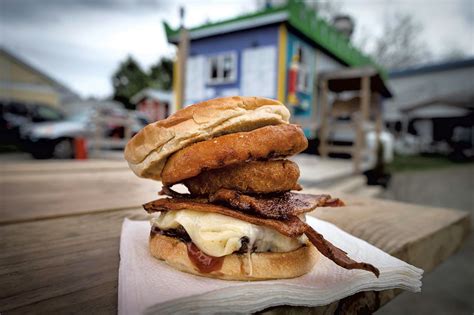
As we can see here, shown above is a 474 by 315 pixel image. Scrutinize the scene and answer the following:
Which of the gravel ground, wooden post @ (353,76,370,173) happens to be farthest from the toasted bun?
wooden post @ (353,76,370,173)

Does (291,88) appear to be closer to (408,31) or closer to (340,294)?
(340,294)

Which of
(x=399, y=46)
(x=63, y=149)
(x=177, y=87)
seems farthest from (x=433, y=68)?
(x=63, y=149)

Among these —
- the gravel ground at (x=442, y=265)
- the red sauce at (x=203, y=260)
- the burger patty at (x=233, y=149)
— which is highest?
the burger patty at (x=233, y=149)

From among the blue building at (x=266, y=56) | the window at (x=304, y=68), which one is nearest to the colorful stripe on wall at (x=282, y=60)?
the blue building at (x=266, y=56)

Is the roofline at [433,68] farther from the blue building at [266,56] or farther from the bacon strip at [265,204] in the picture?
the bacon strip at [265,204]

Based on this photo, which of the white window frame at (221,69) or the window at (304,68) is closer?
the window at (304,68)

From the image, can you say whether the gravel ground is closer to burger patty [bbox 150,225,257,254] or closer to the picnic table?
the picnic table

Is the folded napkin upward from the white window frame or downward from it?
downward
